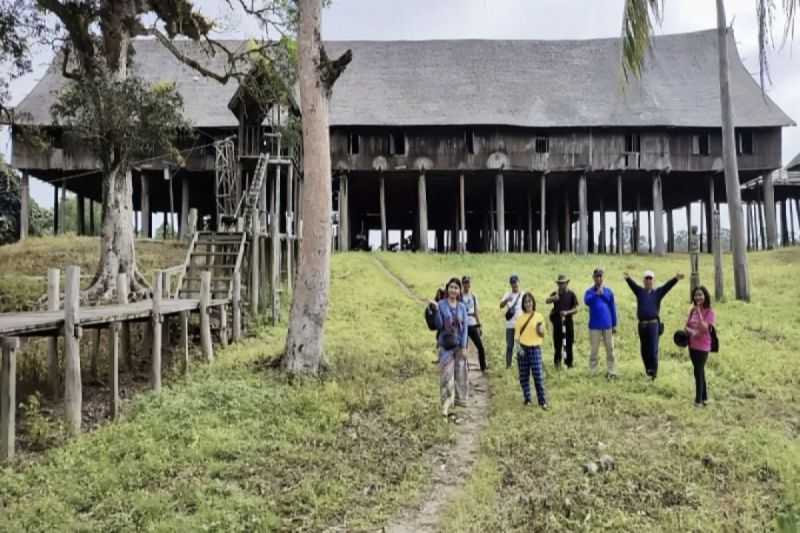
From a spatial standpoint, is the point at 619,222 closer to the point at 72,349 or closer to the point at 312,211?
the point at 312,211

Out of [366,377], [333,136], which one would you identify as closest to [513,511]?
[366,377]

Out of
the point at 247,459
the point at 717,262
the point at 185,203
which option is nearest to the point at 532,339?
the point at 247,459

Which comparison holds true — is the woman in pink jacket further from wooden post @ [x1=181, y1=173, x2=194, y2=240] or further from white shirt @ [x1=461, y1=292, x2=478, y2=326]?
wooden post @ [x1=181, y1=173, x2=194, y2=240]

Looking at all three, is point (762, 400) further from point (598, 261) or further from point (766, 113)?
point (766, 113)

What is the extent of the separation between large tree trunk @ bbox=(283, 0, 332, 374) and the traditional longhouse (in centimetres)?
1788

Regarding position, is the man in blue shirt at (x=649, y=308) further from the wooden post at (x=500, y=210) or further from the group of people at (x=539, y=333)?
the wooden post at (x=500, y=210)

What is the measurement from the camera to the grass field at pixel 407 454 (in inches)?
233

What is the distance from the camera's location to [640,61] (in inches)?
280

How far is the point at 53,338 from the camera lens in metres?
11.1

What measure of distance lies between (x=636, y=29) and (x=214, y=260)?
13.0 m

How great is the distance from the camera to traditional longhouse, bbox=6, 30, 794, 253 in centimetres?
2998

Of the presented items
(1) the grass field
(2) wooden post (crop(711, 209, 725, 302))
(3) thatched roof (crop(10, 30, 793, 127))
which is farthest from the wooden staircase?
(3) thatched roof (crop(10, 30, 793, 127))

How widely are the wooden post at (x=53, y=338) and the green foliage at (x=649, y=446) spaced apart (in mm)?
7139

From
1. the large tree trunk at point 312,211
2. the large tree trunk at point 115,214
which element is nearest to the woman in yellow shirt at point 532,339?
the large tree trunk at point 312,211
